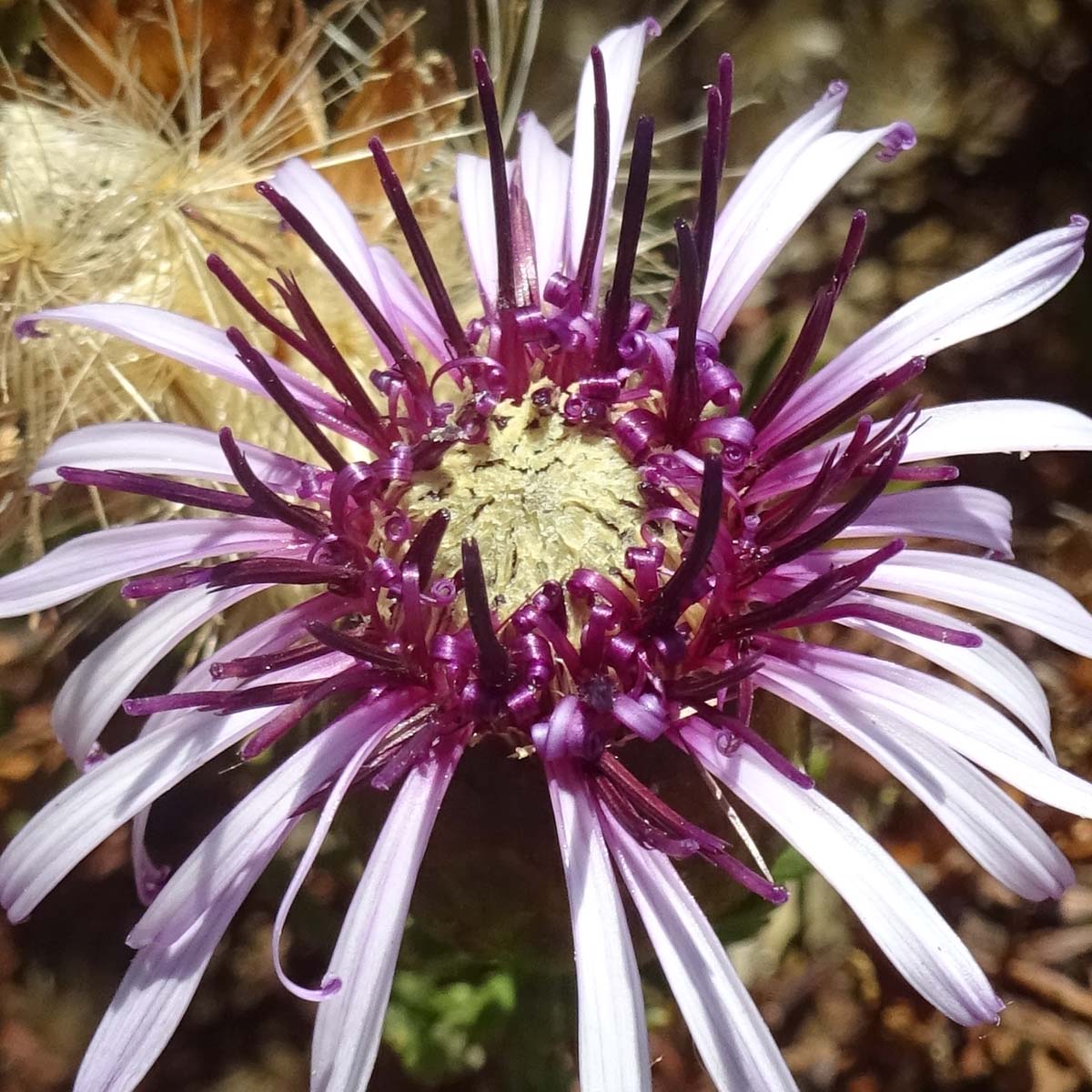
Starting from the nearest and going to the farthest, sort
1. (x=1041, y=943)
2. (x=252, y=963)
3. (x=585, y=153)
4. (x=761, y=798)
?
(x=761, y=798) → (x=585, y=153) → (x=1041, y=943) → (x=252, y=963)

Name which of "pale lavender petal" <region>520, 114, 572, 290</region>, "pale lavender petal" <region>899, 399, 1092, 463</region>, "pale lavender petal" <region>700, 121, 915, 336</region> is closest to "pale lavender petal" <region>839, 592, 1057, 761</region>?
"pale lavender petal" <region>899, 399, 1092, 463</region>

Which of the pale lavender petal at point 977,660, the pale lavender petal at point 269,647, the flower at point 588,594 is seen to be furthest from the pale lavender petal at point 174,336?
the pale lavender petal at point 977,660

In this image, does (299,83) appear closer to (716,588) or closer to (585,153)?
(585,153)

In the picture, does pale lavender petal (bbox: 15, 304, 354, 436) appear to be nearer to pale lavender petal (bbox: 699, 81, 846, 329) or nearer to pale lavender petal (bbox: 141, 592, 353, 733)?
pale lavender petal (bbox: 141, 592, 353, 733)

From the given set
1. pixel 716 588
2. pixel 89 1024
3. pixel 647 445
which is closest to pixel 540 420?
pixel 647 445

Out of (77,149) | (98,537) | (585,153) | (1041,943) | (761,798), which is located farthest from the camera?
(1041,943)

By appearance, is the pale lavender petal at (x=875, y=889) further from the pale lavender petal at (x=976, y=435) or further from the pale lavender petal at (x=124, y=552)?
the pale lavender petal at (x=124, y=552)
